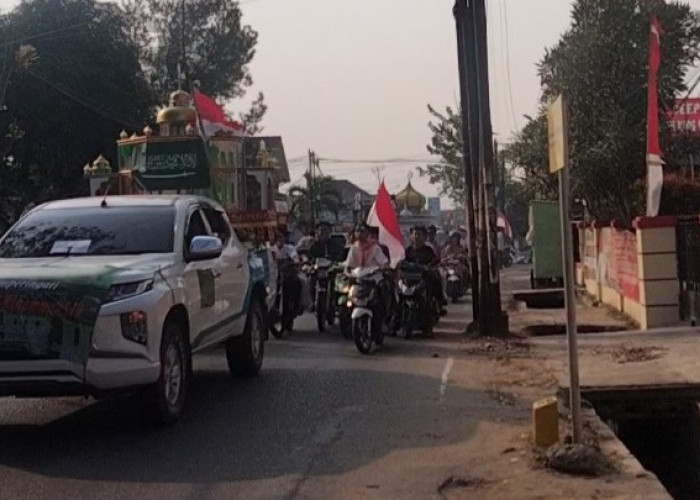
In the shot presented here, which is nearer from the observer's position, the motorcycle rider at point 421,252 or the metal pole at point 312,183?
the motorcycle rider at point 421,252

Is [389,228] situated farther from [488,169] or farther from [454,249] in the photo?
[454,249]

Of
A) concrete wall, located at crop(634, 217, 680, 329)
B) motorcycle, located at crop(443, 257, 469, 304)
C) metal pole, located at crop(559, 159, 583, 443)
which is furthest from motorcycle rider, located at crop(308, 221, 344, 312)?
metal pole, located at crop(559, 159, 583, 443)

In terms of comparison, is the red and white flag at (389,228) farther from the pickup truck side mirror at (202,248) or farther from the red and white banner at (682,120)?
the red and white banner at (682,120)

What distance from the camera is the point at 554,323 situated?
17750 millimetres

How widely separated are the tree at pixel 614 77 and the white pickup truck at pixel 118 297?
42.2ft

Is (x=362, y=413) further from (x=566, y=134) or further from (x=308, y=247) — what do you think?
(x=308, y=247)

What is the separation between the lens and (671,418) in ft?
32.8

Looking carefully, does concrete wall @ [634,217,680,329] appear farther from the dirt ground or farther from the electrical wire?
the electrical wire

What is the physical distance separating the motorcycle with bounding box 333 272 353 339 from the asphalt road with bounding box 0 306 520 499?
273 centimetres

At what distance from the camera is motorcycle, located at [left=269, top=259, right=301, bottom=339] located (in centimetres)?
1585

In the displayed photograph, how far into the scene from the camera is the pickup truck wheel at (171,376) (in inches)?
321

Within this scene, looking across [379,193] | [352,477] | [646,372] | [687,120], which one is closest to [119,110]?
[687,120]

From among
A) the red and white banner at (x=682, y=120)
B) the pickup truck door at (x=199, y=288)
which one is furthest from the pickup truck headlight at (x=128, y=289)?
the red and white banner at (x=682, y=120)

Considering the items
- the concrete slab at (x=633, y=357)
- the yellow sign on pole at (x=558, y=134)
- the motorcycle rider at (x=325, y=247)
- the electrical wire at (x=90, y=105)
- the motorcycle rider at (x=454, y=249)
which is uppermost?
the electrical wire at (x=90, y=105)
